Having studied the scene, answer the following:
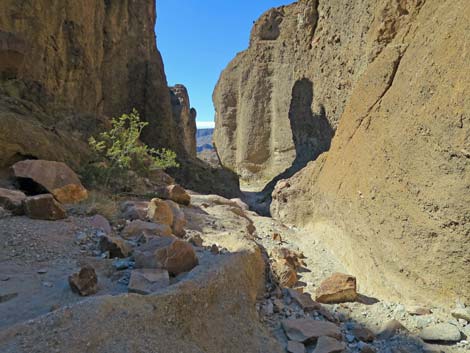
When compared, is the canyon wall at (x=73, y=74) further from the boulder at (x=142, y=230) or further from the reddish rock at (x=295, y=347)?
the reddish rock at (x=295, y=347)

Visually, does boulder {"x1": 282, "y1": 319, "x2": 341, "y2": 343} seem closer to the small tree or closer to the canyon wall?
the canyon wall

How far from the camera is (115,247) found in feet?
8.84

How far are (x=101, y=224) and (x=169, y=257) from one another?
1.40 meters

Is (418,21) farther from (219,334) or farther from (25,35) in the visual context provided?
(25,35)

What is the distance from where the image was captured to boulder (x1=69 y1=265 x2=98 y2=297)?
1952 mm

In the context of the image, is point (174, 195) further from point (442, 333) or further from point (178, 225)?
point (442, 333)

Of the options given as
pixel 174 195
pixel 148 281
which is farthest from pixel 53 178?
pixel 174 195

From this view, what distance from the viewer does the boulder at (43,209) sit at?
3.08 m

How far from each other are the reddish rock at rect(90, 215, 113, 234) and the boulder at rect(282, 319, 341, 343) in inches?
71.0

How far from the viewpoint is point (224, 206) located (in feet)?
24.2

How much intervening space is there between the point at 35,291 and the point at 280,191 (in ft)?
19.3

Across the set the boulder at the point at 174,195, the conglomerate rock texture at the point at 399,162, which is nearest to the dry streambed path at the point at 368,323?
the conglomerate rock texture at the point at 399,162

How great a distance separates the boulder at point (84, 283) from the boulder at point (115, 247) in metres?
0.64

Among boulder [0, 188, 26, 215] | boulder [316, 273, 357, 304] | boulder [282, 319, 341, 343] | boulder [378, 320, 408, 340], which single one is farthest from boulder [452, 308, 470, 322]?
boulder [0, 188, 26, 215]
